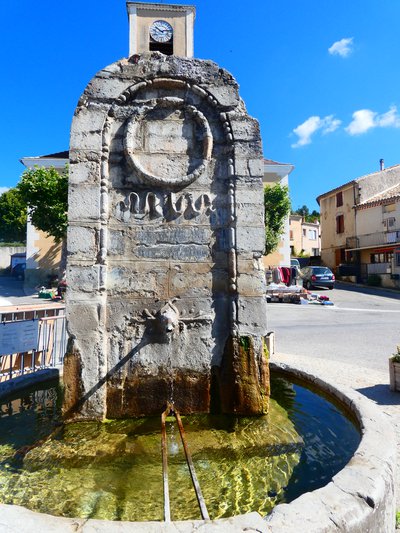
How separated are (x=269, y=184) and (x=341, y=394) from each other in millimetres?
21958

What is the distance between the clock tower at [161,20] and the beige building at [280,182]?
9744 millimetres

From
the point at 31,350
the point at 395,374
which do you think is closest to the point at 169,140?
the point at 31,350

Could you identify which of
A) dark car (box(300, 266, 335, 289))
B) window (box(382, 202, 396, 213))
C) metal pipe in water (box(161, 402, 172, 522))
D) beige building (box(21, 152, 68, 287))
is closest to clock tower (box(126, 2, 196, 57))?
beige building (box(21, 152, 68, 287))

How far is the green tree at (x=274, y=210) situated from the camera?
21.3 metres

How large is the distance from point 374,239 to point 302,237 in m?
17.4

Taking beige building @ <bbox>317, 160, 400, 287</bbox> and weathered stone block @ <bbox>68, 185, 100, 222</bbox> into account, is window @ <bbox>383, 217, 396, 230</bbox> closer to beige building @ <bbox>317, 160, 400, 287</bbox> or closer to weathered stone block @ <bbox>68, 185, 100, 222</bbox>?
beige building @ <bbox>317, 160, 400, 287</bbox>

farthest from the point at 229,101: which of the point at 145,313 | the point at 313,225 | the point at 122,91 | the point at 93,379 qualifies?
the point at 313,225

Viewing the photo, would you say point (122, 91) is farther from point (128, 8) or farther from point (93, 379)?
point (128, 8)

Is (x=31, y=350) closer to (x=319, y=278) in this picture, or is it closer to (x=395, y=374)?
(x=395, y=374)

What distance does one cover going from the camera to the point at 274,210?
21625 mm

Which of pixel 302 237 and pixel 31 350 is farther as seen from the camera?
pixel 302 237

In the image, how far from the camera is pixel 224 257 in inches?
139

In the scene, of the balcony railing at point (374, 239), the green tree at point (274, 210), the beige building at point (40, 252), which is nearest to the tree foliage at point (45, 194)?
the beige building at point (40, 252)

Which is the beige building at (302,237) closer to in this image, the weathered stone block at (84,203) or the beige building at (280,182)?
the beige building at (280,182)
